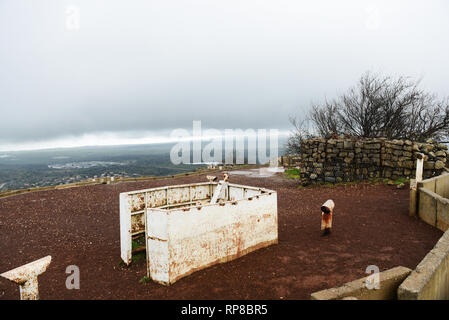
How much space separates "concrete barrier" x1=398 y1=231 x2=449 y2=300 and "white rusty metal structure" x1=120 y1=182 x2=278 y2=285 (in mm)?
3037

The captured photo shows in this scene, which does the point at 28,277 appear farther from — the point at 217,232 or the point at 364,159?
the point at 364,159

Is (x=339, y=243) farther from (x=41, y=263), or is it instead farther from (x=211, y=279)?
(x=41, y=263)

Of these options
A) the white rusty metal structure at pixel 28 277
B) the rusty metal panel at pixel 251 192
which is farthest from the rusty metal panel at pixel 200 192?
the white rusty metal structure at pixel 28 277

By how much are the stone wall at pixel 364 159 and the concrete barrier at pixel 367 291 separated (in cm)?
1135

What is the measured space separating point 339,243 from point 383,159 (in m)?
8.95

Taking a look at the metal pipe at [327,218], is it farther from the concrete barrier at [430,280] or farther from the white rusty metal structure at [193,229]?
the concrete barrier at [430,280]

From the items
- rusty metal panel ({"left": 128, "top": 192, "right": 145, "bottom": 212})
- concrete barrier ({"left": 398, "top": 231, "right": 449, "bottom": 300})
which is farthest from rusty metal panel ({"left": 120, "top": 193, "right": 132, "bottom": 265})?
concrete barrier ({"left": 398, "top": 231, "right": 449, "bottom": 300})

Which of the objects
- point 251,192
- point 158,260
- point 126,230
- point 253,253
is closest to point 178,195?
point 126,230

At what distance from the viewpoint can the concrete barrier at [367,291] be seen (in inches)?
117

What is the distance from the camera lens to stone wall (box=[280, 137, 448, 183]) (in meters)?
12.8

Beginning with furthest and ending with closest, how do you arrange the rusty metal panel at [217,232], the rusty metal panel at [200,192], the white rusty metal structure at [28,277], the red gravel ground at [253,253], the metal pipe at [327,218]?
the rusty metal panel at [200,192] → the metal pipe at [327,218] → the rusty metal panel at [217,232] → the red gravel ground at [253,253] → the white rusty metal structure at [28,277]

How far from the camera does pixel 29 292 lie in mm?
3600

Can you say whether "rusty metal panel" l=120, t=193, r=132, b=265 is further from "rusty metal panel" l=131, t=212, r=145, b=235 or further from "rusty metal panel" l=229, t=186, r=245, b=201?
"rusty metal panel" l=229, t=186, r=245, b=201

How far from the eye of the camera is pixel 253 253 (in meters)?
5.87
